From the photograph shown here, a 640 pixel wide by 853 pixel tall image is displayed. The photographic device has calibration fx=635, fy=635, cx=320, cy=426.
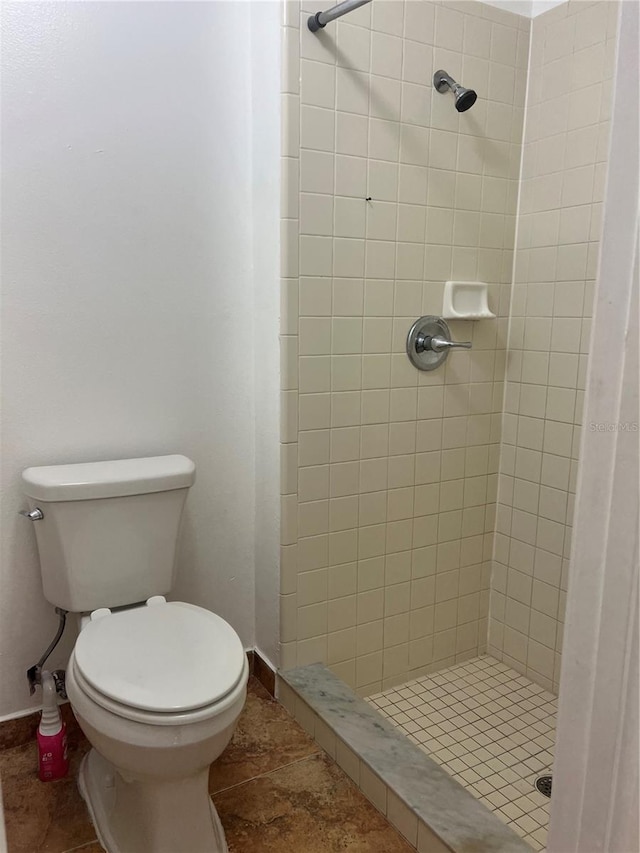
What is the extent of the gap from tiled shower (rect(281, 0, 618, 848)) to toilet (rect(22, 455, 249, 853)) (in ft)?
1.27

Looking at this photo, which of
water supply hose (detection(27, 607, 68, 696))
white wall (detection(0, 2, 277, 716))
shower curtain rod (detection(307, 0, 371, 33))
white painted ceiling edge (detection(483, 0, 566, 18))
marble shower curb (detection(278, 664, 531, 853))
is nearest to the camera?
marble shower curb (detection(278, 664, 531, 853))

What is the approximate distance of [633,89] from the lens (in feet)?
1.76

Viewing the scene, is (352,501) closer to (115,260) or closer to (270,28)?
(115,260)

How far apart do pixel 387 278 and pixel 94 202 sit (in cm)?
80

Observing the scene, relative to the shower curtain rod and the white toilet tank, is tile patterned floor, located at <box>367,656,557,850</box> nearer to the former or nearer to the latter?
the white toilet tank

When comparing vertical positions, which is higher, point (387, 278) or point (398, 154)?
point (398, 154)

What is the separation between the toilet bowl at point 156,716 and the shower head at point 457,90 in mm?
1445

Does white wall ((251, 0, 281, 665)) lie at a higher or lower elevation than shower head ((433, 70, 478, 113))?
lower

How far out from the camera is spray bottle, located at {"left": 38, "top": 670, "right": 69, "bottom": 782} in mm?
1581

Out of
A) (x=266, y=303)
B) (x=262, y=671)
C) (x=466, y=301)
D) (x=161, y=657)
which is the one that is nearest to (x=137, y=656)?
(x=161, y=657)

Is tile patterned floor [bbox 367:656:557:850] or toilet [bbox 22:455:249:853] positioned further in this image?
tile patterned floor [bbox 367:656:557:850]

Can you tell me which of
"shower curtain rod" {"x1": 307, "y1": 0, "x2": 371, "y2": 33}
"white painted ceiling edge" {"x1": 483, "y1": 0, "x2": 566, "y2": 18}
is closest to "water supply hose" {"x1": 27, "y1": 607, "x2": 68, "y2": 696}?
"shower curtain rod" {"x1": 307, "y1": 0, "x2": 371, "y2": 33}

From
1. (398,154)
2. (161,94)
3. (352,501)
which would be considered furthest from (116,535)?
(398,154)

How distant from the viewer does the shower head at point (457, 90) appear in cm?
164
